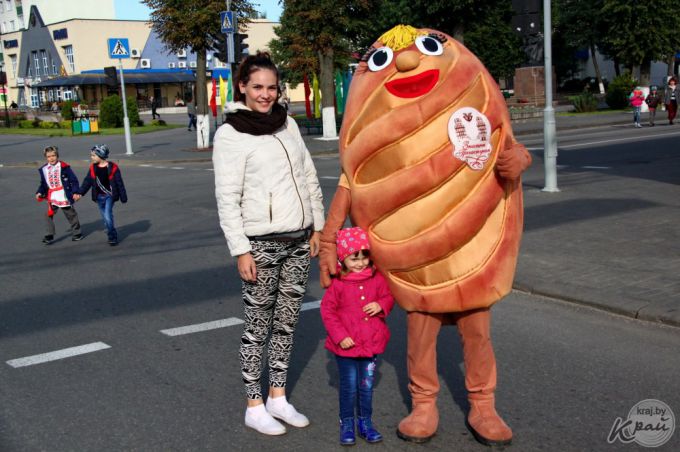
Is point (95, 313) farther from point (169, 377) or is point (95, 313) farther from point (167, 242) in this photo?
point (167, 242)

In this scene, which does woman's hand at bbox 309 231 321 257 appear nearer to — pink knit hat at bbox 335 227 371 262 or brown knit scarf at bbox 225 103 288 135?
pink knit hat at bbox 335 227 371 262

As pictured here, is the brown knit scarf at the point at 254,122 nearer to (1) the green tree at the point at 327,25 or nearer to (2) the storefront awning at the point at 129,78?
(1) the green tree at the point at 327,25

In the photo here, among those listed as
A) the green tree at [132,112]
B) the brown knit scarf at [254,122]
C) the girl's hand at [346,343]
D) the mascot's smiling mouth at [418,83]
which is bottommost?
the girl's hand at [346,343]

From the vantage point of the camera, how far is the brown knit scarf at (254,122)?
4242mm

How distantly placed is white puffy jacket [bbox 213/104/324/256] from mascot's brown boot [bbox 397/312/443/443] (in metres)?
0.84

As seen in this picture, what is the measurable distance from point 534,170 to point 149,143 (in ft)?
69.4

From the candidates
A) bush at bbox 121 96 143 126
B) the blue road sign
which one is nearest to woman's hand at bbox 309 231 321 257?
the blue road sign

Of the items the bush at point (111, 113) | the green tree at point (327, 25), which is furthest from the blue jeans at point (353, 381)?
the bush at point (111, 113)

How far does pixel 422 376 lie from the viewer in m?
4.18

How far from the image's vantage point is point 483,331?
412cm

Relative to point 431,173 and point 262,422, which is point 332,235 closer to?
point 431,173

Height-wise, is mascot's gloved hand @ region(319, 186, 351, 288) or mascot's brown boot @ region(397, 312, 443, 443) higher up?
mascot's gloved hand @ region(319, 186, 351, 288)

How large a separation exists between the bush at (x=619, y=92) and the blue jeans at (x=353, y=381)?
37.8 meters

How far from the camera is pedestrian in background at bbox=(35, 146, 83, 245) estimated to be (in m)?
11.4
